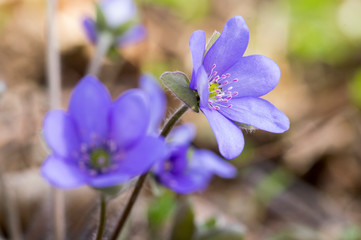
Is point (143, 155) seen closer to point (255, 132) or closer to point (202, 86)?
point (202, 86)

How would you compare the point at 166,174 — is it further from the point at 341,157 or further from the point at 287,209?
Result: the point at 341,157

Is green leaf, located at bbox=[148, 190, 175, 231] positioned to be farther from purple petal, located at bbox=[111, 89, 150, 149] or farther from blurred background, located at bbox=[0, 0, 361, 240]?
purple petal, located at bbox=[111, 89, 150, 149]

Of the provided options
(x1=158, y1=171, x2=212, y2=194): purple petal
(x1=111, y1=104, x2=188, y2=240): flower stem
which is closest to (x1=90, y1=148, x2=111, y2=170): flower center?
(x1=111, y1=104, x2=188, y2=240): flower stem

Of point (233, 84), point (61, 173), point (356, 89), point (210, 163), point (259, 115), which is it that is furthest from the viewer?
point (356, 89)

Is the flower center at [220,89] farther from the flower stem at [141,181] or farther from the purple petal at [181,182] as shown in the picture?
the purple petal at [181,182]

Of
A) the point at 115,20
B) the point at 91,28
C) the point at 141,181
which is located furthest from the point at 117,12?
the point at 141,181
